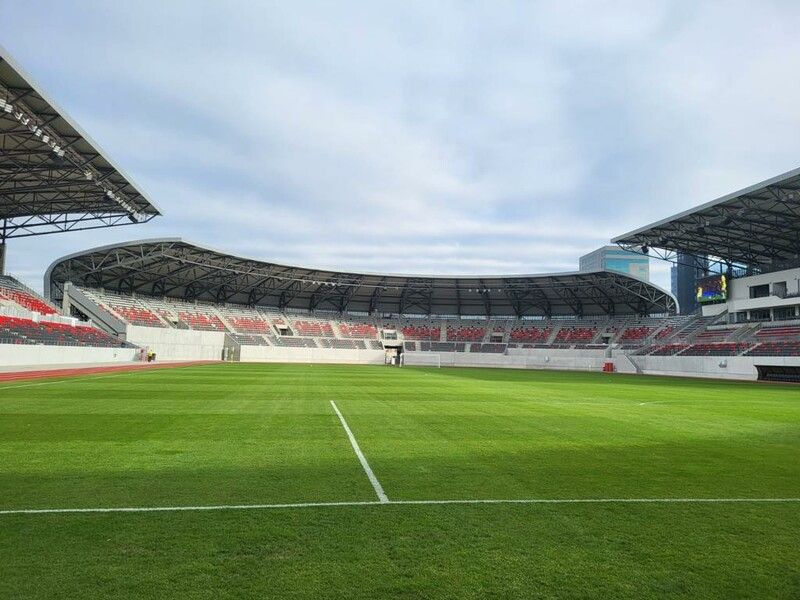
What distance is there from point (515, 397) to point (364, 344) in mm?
58071

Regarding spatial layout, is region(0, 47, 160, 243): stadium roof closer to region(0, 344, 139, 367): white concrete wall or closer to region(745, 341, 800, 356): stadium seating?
region(0, 344, 139, 367): white concrete wall

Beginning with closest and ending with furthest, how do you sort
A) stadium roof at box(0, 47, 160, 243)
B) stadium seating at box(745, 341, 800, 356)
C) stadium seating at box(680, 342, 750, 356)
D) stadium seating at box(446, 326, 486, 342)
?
stadium roof at box(0, 47, 160, 243)
stadium seating at box(745, 341, 800, 356)
stadium seating at box(680, 342, 750, 356)
stadium seating at box(446, 326, 486, 342)

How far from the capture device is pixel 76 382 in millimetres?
23484

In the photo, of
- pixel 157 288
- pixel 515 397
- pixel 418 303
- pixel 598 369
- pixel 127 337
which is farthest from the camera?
pixel 418 303

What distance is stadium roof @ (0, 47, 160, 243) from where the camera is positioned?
23.9 meters

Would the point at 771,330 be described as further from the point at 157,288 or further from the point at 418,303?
the point at 157,288

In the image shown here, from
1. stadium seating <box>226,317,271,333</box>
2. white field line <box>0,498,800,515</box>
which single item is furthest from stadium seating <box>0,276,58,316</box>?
white field line <box>0,498,800,515</box>

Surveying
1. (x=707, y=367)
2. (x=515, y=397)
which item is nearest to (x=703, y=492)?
(x=515, y=397)

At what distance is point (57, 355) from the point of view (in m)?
38.1

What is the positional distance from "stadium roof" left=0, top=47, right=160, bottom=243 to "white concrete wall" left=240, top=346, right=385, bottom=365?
28000 millimetres

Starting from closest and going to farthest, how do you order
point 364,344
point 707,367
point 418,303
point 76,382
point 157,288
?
point 76,382
point 707,367
point 157,288
point 364,344
point 418,303

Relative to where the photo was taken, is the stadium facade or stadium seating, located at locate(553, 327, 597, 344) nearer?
the stadium facade

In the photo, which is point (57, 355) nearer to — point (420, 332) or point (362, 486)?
point (362, 486)

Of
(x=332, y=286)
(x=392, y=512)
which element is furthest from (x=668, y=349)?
(x=392, y=512)
